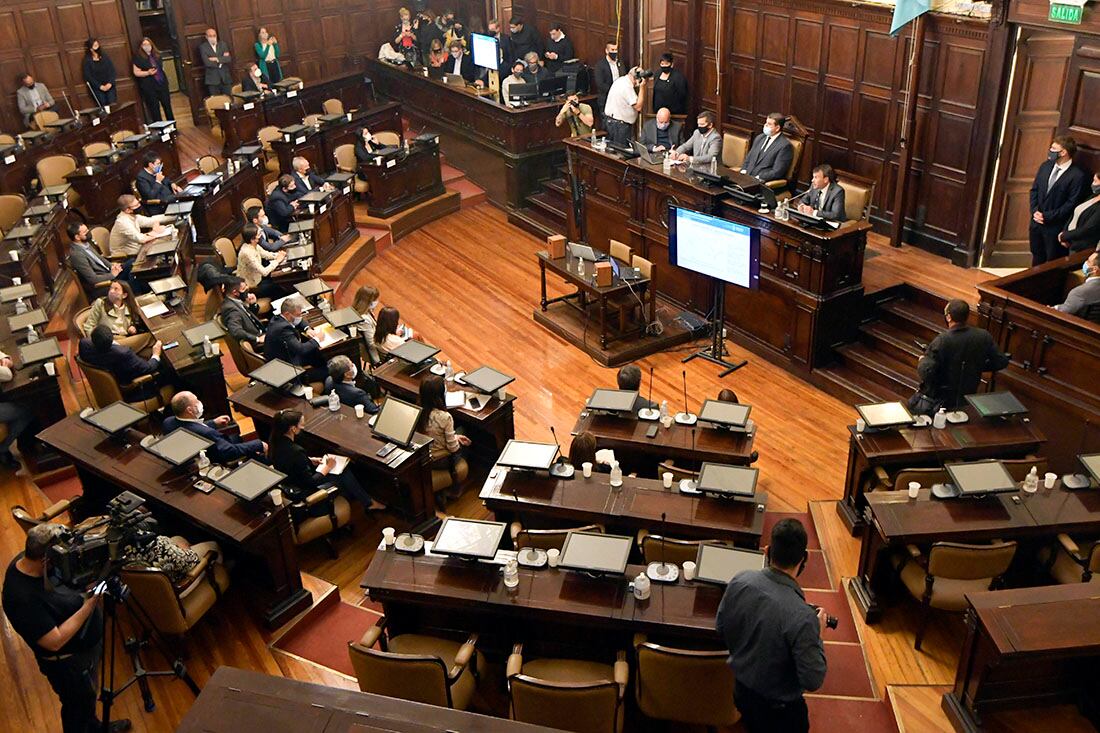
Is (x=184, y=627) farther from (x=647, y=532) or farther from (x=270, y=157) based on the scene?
(x=270, y=157)

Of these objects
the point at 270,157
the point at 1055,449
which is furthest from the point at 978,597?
the point at 270,157

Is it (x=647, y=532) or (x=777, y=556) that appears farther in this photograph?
(x=647, y=532)

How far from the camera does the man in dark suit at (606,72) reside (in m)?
11.6

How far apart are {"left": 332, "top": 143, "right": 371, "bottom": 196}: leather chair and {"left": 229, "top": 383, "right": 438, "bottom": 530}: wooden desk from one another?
582 centimetres

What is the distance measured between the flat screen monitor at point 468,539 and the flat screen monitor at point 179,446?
5.96ft

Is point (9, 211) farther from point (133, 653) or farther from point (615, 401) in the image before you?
point (615, 401)

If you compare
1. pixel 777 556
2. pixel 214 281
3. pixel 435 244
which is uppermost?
pixel 777 556

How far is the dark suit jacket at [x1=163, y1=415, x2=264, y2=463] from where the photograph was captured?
6238 millimetres

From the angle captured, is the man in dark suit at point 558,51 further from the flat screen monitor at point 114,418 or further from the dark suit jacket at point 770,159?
the flat screen monitor at point 114,418

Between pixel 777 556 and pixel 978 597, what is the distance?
1.40 meters

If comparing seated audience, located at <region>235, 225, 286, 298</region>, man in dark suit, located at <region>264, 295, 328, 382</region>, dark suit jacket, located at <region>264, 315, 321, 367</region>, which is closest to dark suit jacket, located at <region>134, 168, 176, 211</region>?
seated audience, located at <region>235, 225, 286, 298</region>

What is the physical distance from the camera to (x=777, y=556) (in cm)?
362

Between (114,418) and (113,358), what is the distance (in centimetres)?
110

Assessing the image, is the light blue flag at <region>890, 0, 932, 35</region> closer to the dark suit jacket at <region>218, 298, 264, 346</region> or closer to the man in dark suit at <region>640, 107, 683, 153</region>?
the man in dark suit at <region>640, 107, 683, 153</region>
